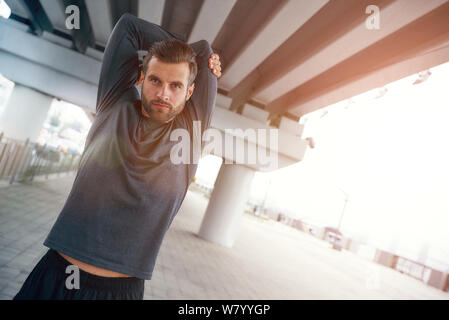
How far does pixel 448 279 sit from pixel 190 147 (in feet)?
74.5

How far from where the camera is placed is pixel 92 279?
1.26m

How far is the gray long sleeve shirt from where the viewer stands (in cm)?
122

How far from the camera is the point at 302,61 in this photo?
575cm

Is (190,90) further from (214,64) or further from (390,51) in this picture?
(390,51)

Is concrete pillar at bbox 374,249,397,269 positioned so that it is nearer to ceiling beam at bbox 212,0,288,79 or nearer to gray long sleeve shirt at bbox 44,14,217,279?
ceiling beam at bbox 212,0,288,79

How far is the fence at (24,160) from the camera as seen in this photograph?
7.76 meters

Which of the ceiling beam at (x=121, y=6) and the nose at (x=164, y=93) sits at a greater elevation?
the ceiling beam at (x=121, y=6)

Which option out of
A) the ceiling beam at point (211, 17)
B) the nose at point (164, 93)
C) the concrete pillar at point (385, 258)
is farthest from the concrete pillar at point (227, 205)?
the concrete pillar at point (385, 258)

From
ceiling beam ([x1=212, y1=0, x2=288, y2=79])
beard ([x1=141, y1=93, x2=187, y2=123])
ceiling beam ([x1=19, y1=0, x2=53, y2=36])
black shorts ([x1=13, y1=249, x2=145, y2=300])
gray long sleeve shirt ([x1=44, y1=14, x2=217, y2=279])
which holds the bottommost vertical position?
black shorts ([x1=13, y1=249, x2=145, y2=300])

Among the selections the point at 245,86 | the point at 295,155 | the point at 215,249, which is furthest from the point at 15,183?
the point at 295,155

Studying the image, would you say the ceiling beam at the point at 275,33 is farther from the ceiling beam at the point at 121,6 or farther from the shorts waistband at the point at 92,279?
the shorts waistband at the point at 92,279

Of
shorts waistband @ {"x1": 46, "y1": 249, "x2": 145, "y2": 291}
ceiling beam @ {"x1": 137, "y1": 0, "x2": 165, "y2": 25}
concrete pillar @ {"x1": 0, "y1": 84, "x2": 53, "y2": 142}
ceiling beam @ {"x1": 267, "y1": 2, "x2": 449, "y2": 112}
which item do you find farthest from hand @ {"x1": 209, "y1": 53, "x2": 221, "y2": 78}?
concrete pillar @ {"x1": 0, "y1": 84, "x2": 53, "y2": 142}

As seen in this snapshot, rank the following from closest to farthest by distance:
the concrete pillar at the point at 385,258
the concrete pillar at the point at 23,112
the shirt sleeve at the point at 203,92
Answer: the shirt sleeve at the point at 203,92 → the concrete pillar at the point at 23,112 → the concrete pillar at the point at 385,258

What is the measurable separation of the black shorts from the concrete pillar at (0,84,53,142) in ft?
31.9
